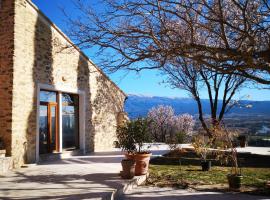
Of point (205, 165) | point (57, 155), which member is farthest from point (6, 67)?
point (205, 165)

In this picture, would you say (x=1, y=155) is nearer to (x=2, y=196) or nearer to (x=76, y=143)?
(x=2, y=196)

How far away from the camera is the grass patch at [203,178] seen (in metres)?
8.35

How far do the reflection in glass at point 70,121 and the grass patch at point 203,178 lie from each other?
15.4 ft

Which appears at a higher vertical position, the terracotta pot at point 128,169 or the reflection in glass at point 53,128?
the reflection in glass at point 53,128

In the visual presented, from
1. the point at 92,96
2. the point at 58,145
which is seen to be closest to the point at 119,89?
the point at 92,96

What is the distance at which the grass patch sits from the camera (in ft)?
27.4

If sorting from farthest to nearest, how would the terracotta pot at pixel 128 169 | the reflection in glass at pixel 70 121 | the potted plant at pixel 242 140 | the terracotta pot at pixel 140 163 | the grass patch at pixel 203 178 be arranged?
the potted plant at pixel 242 140 → the reflection in glass at pixel 70 121 → the terracotta pot at pixel 140 163 → the terracotta pot at pixel 128 169 → the grass patch at pixel 203 178

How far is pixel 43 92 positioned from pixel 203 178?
22.3ft

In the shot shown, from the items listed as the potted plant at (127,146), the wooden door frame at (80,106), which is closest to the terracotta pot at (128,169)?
the potted plant at (127,146)

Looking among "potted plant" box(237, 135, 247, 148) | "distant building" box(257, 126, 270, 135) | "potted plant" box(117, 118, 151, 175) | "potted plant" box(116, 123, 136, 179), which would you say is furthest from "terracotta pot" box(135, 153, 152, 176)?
"distant building" box(257, 126, 270, 135)

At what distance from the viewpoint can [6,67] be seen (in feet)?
33.6

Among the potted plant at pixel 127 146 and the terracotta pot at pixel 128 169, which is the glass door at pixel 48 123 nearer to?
the potted plant at pixel 127 146

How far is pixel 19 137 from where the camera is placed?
33.9ft

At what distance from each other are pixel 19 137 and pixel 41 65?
2886mm
